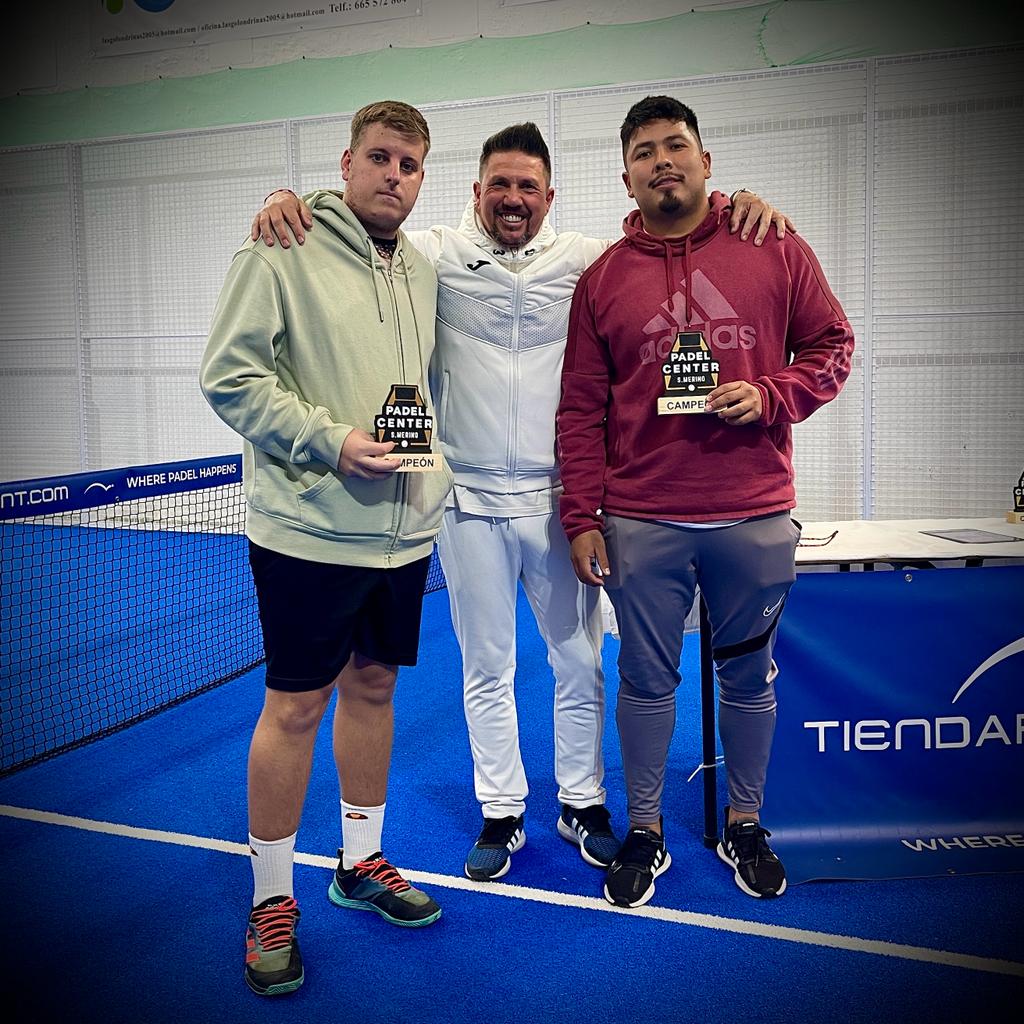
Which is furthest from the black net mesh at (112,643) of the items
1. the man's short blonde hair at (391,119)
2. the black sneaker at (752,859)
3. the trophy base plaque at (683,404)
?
the black sneaker at (752,859)

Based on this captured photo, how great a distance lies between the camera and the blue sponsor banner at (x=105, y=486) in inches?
116

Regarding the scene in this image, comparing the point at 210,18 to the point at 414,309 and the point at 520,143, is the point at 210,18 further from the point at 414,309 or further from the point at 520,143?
the point at 414,309

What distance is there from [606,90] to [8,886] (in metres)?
6.27

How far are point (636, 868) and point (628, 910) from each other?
0.39 ft

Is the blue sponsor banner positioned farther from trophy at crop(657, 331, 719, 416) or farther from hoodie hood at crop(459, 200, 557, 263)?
trophy at crop(657, 331, 719, 416)

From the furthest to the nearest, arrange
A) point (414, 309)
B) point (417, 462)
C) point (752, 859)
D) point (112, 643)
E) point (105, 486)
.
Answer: point (112, 643)
point (105, 486)
point (752, 859)
point (414, 309)
point (417, 462)

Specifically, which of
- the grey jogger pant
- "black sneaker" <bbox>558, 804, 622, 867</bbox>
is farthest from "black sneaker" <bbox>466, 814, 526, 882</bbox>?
the grey jogger pant

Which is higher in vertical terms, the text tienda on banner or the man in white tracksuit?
the text tienda on banner

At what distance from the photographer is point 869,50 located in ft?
20.7

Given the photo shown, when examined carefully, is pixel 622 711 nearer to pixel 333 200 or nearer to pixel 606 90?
pixel 333 200

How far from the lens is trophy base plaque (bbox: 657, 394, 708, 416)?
7.66 feet

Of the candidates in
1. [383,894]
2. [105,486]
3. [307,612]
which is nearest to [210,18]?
[105,486]

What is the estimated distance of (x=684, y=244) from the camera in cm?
251

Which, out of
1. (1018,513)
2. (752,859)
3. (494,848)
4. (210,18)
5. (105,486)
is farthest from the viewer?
(210,18)
